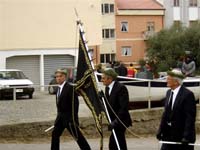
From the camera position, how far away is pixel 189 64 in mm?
20359

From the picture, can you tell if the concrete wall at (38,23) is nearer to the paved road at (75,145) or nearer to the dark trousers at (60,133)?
the paved road at (75,145)

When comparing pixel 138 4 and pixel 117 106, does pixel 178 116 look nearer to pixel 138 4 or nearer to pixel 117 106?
pixel 117 106

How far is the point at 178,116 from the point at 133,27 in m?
62.6

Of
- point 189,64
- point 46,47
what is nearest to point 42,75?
point 46,47

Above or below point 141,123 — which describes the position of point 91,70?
above

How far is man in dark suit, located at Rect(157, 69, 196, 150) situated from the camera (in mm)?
8203

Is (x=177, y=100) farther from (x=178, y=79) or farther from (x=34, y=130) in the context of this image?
(x=34, y=130)

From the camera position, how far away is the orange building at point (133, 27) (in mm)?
70062

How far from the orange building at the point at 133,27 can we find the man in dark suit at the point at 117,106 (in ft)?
195

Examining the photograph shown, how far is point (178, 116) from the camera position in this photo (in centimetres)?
835

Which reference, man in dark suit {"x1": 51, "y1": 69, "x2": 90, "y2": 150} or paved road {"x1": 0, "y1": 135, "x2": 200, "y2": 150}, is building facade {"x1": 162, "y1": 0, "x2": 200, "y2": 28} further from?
man in dark suit {"x1": 51, "y1": 69, "x2": 90, "y2": 150}

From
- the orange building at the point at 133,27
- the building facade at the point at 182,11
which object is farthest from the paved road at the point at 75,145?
the building facade at the point at 182,11

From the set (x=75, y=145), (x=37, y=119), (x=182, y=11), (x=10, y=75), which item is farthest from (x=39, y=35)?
(x=182, y=11)

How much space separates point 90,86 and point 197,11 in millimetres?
66443
